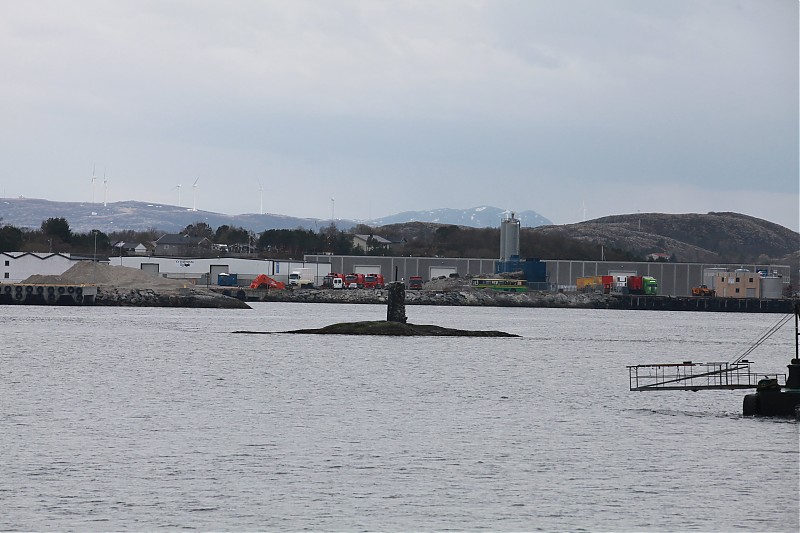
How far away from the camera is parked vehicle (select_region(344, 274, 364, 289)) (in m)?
184

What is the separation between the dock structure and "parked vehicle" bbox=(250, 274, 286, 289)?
1262 inches

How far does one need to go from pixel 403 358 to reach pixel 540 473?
1490 inches

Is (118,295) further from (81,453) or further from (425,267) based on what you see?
(81,453)

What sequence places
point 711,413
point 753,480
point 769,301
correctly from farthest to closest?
point 769,301 → point 711,413 → point 753,480

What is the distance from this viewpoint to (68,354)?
6378 cm

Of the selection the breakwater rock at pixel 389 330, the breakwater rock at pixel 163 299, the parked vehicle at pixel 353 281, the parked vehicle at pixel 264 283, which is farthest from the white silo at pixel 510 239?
the breakwater rock at pixel 389 330

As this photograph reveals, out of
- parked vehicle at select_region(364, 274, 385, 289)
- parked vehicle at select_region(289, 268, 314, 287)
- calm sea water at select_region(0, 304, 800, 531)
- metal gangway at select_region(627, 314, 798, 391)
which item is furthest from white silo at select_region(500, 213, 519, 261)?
calm sea water at select_region(0, 304, 800, 531)

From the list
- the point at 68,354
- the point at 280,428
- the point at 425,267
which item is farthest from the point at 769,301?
the point at 280,428

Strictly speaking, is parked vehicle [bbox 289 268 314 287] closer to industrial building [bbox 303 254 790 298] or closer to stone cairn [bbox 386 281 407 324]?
industrial building [bbox 303 254 790 298]

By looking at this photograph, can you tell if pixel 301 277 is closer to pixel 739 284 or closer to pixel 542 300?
pixel 542 300

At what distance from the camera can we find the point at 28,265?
154250 mm

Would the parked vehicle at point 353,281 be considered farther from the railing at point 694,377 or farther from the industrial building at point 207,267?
the railing at point 694,377

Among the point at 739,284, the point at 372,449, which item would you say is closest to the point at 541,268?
the point at 739,284

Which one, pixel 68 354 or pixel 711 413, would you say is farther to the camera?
pixel 68 354
